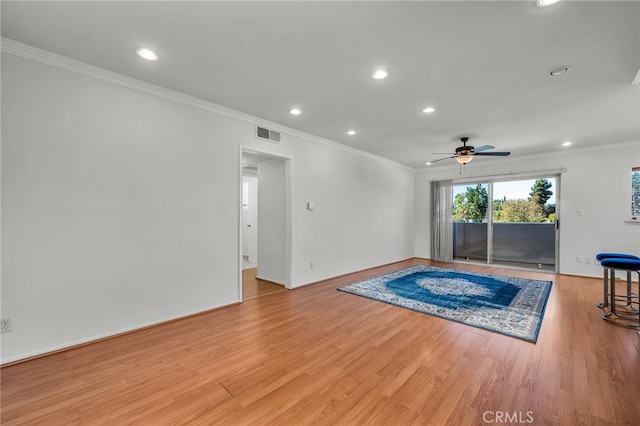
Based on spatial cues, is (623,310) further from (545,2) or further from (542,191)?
(545,2)


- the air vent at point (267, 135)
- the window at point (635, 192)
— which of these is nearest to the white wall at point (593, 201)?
the window at point (635, 192)

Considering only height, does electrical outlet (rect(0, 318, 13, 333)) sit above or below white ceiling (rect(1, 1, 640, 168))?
below

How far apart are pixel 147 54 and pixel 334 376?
127 inches

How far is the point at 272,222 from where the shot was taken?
4.95 m

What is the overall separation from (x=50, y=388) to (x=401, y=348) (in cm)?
281

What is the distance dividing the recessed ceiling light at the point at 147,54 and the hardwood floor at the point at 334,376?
272 cm

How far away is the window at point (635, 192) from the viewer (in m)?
5.03

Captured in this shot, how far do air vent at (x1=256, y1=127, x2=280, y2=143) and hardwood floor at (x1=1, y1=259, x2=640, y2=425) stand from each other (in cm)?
262

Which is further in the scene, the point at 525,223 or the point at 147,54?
the point at 525,223

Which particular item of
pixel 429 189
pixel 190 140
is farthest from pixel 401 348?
pixel 429 189

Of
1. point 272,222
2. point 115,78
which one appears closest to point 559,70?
point 272,222

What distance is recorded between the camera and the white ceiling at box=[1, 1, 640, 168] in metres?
1.89

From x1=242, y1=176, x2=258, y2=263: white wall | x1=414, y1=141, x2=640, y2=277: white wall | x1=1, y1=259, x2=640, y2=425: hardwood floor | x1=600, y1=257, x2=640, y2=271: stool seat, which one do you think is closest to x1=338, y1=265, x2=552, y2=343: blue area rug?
x1=1, y1=259, x2=640, y2=425: hardwood floor

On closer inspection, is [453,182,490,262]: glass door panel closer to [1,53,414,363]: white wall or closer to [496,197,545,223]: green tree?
[496,197,545,223]: green tree
